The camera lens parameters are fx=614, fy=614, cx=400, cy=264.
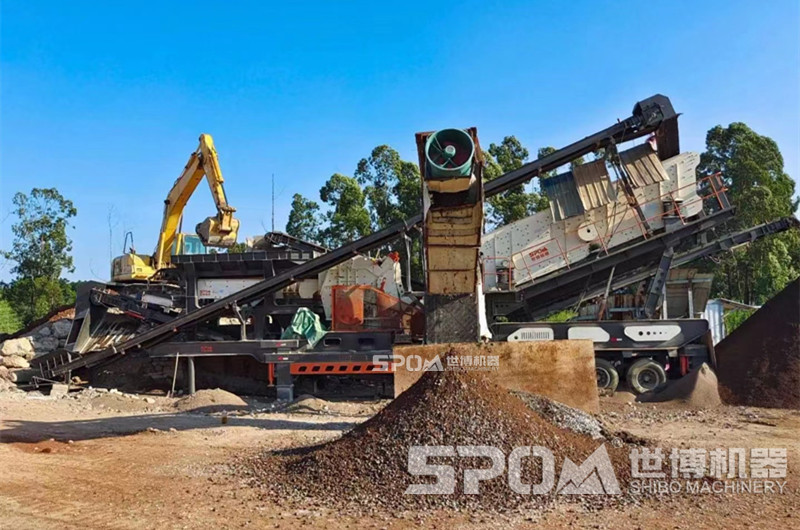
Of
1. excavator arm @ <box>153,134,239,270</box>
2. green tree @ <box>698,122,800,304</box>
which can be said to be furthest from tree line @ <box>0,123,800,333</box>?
excavator arm @ <box>153,134,239,270</box>

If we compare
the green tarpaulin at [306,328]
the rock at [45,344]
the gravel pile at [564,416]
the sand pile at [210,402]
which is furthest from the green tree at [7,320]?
the gravel pile at [564,416]

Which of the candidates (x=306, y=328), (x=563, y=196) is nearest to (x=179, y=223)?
(x=306, y=328)

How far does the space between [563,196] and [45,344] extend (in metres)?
14.1

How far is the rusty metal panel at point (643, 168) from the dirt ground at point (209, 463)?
417cm

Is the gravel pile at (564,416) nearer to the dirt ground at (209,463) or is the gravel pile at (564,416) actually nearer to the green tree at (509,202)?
the dirt ground at (209,463)

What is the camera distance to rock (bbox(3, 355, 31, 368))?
46.4 ft

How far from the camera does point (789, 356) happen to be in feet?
32.4

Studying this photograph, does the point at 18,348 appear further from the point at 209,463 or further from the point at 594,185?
the point at 594,185

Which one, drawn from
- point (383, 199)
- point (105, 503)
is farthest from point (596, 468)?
point (383, 199)

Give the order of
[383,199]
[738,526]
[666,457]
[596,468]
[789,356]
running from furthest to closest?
[383,199], [789,356], [666,457], [596,468], [738,526]

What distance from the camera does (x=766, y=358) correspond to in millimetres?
10031

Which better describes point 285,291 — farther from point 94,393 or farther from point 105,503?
point 105,503

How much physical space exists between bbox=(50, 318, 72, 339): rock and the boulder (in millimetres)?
202

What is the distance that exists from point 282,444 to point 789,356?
809 centimetres
